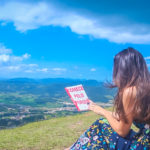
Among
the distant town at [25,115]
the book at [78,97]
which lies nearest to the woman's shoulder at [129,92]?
the book at [78,97]

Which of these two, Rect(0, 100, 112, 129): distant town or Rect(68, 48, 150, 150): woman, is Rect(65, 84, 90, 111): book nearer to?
Rect(68, 48, 150, 150): woman

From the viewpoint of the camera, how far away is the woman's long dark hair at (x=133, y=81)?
2.55m

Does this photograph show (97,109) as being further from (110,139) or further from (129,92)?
(129,92)

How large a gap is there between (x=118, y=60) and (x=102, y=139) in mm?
1433

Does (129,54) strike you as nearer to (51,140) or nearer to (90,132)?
(90,132)

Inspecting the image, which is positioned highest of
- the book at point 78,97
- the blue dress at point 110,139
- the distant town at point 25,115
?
the book at point 78,97

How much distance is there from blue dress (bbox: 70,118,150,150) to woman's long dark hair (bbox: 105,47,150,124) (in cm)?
29

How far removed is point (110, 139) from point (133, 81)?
1108 mm

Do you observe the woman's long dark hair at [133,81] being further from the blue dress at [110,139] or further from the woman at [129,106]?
the blue dress at [110,139]

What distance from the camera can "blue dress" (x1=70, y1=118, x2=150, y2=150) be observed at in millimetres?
2846

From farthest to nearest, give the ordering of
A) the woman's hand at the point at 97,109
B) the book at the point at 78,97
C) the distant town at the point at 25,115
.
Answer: the distant town at the point at 25,115 < the book at the point at 78,97 < the woman's hand at the point at 97,109

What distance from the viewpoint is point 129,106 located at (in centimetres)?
255

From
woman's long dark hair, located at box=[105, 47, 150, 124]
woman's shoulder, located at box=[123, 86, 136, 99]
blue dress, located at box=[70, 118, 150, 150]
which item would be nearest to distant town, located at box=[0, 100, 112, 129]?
blue dress, located at box=[70, 118, 150, 150]

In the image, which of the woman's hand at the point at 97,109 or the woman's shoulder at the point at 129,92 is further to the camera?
the woman's hand at the point at 97,109
